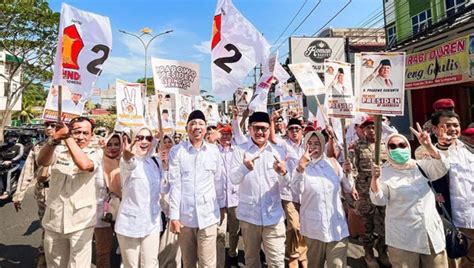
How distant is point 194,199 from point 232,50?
2.07m

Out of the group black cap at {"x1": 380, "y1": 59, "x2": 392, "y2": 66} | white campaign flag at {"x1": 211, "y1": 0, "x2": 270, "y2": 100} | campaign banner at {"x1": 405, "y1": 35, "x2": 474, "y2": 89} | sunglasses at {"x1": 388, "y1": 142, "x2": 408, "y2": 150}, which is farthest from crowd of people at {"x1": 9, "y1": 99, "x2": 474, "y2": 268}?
campaign banner at {"x1": 405, "y1": 35, "x2": 474, "y2": 89}

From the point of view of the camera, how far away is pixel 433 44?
9.10m

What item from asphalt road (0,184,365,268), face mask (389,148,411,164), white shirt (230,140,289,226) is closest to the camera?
face mask (389,148,411,164)

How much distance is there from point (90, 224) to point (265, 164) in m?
1.72

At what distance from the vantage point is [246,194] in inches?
135

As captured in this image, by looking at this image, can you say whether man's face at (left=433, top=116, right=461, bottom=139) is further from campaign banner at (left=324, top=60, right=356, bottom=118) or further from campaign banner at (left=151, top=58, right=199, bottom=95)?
campaign banner at (left=151, top=58, right=199, bottom=95)

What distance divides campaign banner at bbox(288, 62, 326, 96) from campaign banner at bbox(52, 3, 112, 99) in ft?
8.04

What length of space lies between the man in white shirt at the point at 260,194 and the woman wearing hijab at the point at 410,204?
3.04ft

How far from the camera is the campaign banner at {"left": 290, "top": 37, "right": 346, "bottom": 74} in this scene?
987 inches

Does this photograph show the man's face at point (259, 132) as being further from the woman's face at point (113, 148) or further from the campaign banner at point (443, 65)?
the campaign banner at point (443, 65)

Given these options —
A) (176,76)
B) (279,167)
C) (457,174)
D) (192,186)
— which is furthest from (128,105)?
(457,174)

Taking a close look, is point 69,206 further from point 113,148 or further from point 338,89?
point 338,89

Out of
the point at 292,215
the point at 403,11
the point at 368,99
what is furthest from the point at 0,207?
the point at 403,11

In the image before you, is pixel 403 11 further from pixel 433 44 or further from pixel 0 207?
pixel 0 207
